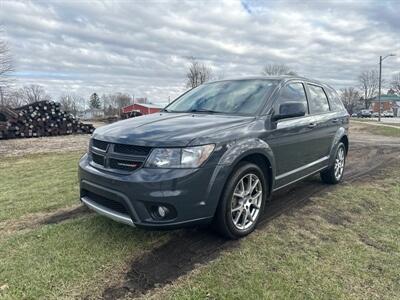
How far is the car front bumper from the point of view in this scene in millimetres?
2969

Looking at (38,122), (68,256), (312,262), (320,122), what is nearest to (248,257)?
(312,262)

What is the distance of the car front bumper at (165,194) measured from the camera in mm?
2969

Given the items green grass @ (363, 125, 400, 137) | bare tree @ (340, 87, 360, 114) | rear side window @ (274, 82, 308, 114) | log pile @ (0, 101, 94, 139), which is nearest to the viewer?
rear side window @ (274, 82, 308, 114)

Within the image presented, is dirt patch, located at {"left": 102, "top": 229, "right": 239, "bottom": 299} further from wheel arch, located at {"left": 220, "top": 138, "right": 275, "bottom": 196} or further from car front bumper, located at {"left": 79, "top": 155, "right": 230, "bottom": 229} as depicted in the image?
wheel arch, located at {"left": 220, "top": 138, "right": 275, "bottom": 196}

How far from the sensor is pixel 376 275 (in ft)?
9.63

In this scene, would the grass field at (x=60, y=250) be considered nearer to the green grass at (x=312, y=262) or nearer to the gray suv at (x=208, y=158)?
the gray suv at (x=208, y=158)

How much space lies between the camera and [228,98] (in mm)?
4328

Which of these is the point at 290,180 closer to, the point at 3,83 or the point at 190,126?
the point at 190,126

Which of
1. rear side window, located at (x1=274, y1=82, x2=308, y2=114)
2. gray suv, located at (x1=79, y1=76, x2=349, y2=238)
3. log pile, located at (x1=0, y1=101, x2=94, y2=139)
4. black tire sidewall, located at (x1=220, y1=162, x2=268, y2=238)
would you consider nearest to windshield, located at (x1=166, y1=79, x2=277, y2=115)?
gray suv, located at (x1=79, y1=76, x2=349, y2=238)

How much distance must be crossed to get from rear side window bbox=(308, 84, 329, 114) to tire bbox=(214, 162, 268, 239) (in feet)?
6.02

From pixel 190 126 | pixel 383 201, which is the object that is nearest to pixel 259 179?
pixel 190 126

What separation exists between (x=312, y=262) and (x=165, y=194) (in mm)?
1555

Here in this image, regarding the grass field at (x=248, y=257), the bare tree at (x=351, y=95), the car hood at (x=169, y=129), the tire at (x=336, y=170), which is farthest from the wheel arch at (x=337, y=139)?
the bare tree at (x=351, y=95)

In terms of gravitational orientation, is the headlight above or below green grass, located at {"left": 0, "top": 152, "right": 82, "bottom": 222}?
above
